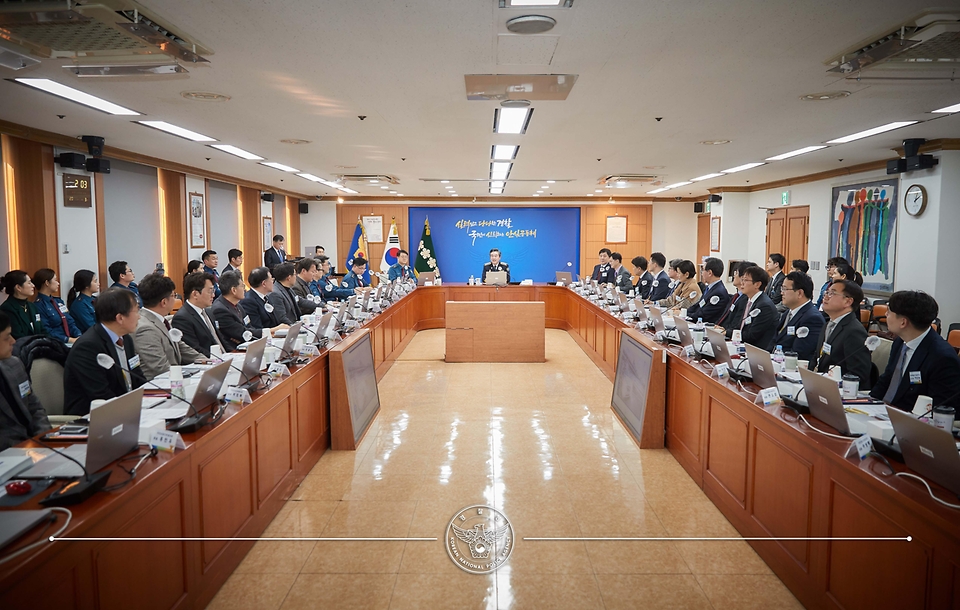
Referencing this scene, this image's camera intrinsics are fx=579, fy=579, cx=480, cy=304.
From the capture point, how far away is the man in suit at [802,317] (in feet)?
13.6

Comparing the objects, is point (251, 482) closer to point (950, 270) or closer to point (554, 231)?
point (950, 270)

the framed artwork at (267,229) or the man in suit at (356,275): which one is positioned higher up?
the framed artwork at (267,229)

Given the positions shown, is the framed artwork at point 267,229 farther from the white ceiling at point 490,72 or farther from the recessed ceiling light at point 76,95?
the recessed ceiling light at point 76,95

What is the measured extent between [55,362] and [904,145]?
27.8 ft

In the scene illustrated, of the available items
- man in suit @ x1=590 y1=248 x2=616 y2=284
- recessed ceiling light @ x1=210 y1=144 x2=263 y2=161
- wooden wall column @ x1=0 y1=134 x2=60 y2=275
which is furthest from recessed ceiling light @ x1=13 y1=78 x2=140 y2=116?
man in suit @ x1=590 y1=248 x2=616 y2=284

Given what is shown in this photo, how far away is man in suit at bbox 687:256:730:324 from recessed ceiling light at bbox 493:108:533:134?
7.84 ft

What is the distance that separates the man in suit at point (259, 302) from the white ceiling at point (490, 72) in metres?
1.46

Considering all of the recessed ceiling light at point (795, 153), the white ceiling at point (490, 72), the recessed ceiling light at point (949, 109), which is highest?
the recessed ceiling light at point (795, 153)

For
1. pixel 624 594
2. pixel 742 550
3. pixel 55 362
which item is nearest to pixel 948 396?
pixel 742 550

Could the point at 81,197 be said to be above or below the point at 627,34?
below

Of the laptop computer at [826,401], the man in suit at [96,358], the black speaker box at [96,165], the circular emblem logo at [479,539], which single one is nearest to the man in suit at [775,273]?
the laptop computer at [826,401]

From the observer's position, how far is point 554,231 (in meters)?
15.9

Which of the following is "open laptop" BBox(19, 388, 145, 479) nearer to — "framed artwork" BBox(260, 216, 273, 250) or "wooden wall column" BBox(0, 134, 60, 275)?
"wooden wall column" BBox(0, 134, 60, 275)

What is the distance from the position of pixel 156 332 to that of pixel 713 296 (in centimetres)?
505
